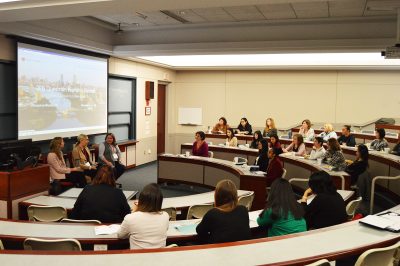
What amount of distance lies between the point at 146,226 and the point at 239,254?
2.61 ft

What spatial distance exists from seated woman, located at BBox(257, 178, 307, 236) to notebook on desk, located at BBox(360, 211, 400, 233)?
491 millimetres

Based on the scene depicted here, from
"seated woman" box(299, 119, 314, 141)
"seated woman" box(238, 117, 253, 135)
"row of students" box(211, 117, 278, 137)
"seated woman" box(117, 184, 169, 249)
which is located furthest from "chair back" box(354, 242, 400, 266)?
"seated woman" box(238, 117, 253, 135)

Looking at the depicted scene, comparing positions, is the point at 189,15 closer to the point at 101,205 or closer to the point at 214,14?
the point at 214,14

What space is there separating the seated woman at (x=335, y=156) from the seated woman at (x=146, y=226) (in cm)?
425

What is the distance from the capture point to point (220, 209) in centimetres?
284

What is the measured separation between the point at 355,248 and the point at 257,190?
3490mm

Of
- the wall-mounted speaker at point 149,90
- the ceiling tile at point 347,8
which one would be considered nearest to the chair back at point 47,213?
the ceiling tile at point 347,8

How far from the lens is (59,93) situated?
24.1ft

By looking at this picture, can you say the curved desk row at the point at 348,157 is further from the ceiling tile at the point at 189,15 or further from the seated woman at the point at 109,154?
the ceiling tile at the point at 189,15

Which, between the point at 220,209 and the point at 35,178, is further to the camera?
the point at 35,178

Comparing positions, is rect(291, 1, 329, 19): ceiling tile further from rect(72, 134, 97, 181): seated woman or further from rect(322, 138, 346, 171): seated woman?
rect(72, 134, 97, 181): seated woman

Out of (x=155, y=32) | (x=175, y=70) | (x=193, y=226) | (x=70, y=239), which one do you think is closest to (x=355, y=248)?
(x=193, y=226)

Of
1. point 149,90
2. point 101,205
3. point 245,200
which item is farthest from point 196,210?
point 149,90

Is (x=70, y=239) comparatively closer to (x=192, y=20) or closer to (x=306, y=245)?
(x=306, y=245)
